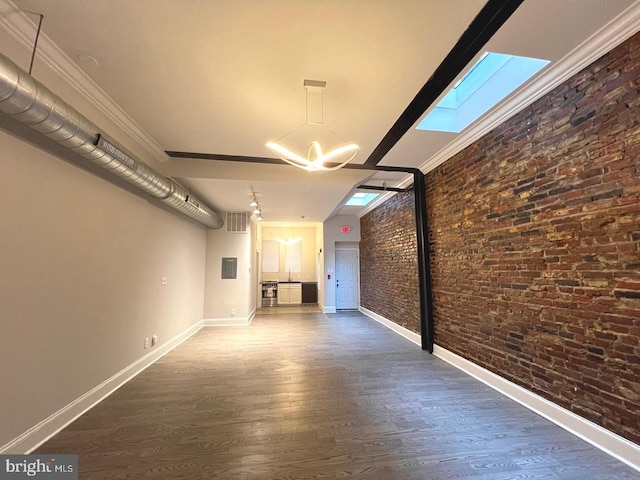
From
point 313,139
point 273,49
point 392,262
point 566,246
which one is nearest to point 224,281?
point 392,262

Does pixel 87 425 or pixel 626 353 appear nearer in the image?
pixel 626 353

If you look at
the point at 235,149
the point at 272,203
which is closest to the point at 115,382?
the point at 235,149

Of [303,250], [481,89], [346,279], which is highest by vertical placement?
[481,89]

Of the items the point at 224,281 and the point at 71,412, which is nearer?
the point at 71,412

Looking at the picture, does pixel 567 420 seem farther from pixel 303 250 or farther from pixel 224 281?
pixel 303 250

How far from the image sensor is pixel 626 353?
1.86 metres

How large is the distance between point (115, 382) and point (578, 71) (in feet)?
17.8

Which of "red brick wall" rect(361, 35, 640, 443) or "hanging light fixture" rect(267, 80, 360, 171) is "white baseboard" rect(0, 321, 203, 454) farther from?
"red brick wall" rect(361, 35, 640, 443)

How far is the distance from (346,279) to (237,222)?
13.1 ft

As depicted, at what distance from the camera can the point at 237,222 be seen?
21.6 feet

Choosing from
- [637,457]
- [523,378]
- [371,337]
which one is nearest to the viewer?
[637,457]

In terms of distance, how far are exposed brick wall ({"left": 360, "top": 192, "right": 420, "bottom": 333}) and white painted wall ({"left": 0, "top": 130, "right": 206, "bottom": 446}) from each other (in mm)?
4403

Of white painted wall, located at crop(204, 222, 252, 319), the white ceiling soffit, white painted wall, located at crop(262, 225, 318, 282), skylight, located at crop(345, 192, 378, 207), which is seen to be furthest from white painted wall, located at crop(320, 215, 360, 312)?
the white ceiling soffit

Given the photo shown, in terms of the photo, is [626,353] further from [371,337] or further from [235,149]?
[235,149]
